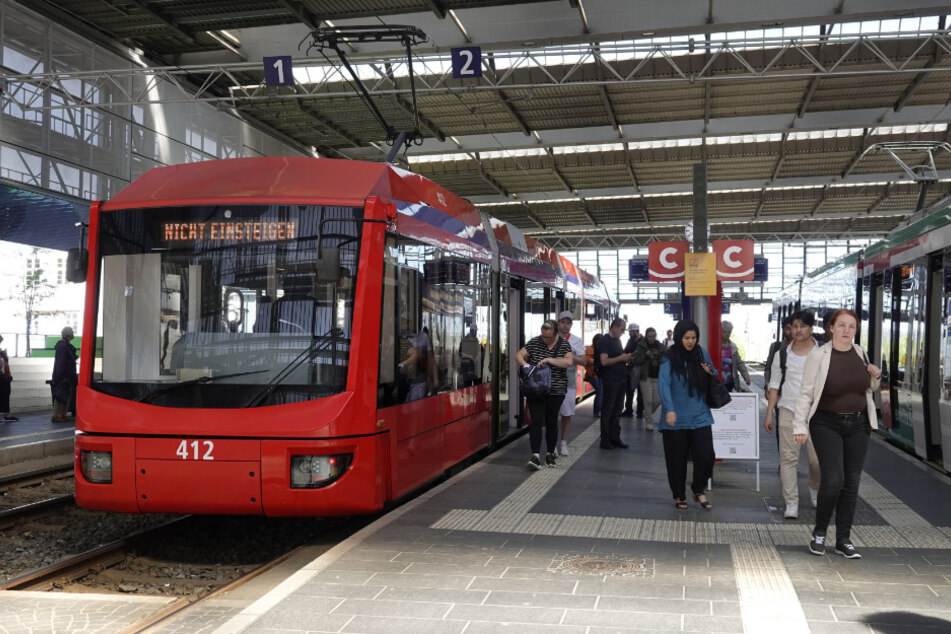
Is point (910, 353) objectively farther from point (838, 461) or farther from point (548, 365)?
point (838, 461)

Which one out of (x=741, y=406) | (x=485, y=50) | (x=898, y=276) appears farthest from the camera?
(x=485, y=50)

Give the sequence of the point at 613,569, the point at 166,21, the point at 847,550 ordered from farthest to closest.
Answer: the point at 166,21, the point at 847,550, the point at 613,569

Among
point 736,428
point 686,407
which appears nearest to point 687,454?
point 686,407

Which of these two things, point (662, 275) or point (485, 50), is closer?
point (662, 275)

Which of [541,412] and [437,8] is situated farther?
[437,8]

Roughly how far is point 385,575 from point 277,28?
49.8 feet

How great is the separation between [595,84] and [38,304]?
1251 cm

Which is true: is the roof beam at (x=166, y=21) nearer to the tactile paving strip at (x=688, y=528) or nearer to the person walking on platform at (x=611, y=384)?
the person walking on platform at (x=611, y=384)

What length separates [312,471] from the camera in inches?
281

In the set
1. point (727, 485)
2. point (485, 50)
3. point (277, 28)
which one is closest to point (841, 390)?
point (727, 485)

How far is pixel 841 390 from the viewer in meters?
6.63

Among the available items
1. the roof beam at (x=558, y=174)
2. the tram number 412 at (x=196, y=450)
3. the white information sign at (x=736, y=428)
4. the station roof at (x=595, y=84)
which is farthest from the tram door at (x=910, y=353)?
the roof beam at (x=558, y=174)

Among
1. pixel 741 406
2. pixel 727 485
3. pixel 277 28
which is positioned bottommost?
pixel 727 485

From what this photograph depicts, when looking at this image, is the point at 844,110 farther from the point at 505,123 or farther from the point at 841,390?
the point at 841,390
